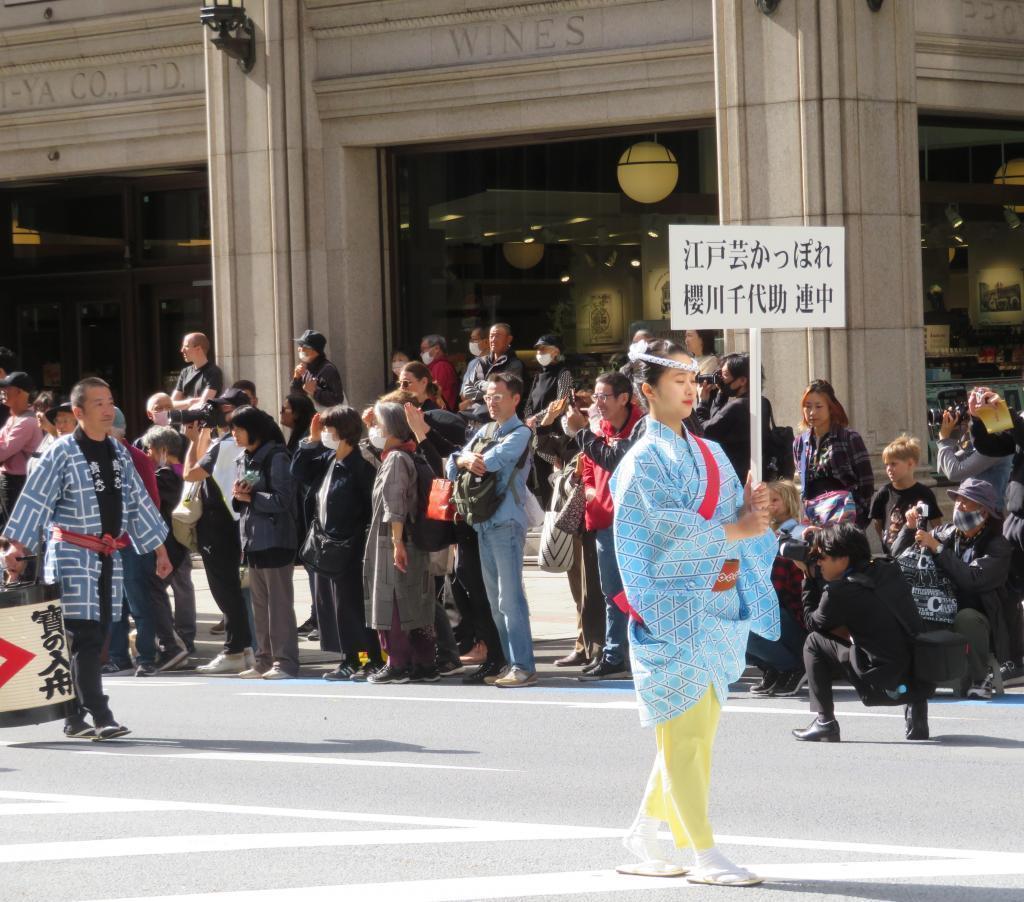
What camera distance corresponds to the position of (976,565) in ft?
33.9

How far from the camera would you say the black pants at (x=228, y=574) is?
12.6 metres

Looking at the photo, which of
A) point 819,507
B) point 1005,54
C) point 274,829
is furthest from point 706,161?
point 274,829

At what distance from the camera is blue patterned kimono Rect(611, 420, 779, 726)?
6305mm

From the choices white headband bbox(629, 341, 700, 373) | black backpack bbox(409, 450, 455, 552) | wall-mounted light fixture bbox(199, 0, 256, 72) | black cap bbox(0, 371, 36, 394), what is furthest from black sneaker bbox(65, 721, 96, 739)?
wall-mounted light fixture bbox(199, 0, 256, 72)

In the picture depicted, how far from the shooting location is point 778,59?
15.4 m

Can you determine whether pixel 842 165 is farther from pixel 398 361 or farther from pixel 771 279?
pixel 771 279

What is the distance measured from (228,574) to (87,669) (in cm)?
299

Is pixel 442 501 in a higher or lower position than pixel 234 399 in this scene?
lower

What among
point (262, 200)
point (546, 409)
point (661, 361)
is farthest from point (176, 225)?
point (661, 361)

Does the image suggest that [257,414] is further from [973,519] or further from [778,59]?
[778,59]

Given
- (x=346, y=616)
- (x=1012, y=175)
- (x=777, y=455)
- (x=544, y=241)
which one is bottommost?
(x=346, y=616)

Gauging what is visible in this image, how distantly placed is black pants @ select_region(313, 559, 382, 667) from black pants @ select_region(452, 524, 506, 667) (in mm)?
709

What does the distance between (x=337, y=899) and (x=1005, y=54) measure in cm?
1266

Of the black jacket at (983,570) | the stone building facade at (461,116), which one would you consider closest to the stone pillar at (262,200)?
the stone building facade at (461,116)
